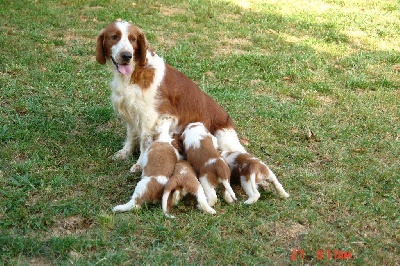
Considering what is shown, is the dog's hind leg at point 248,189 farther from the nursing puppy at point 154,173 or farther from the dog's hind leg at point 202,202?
the nursing puppy at point 154,173

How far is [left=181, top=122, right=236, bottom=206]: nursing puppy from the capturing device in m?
4.84

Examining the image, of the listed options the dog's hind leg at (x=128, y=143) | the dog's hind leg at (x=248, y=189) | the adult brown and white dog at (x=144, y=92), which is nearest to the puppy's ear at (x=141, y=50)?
the adult brown and white dog at (x=144, y=92)

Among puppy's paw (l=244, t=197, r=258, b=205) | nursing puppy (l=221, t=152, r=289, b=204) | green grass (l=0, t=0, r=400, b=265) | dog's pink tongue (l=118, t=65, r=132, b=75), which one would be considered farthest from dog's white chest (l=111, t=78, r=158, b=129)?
puppy's paw (l=244, t=197, r=258, b=205)

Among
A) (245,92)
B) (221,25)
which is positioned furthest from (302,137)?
(221,25)

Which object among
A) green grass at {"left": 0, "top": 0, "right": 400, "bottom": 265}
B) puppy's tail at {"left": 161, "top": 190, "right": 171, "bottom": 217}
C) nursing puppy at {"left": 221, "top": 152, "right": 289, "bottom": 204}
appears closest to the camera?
green grass at {"left": 0, "top": 0, "right": 400, "bottom": 265}

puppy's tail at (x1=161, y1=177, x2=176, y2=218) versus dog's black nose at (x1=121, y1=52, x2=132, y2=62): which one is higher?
dog's black nose at (x1=121, y1=52, x2=132, y2=62)

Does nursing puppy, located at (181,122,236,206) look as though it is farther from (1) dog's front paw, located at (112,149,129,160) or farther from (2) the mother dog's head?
(2) the mother dog's head

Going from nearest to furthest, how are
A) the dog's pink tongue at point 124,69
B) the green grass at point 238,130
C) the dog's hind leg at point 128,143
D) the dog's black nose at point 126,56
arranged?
the green grass at point 238,130 < the dog's black nose at point 126,56 < the dog's pink tongue at point 124,69 < the dog's hind leg at point 128,143

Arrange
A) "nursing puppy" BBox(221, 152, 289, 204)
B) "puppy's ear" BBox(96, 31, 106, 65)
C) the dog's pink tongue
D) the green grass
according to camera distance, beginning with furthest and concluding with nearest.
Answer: "puppy's ear" BBox(96, 31, 106, 65), the dog's pink tongue, "nursing puppy" BBox(221, 152, 289, 204), the green grass

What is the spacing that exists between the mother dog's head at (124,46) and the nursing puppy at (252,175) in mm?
1403

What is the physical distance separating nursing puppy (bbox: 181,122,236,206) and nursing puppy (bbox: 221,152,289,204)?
182 mm

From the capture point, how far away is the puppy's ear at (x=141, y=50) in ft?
18.1

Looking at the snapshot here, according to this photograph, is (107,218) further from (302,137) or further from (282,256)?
(302,137)

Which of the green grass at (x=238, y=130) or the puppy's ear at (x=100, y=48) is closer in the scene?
the green grass at (x=238, y=130)
